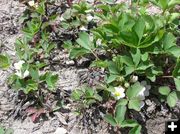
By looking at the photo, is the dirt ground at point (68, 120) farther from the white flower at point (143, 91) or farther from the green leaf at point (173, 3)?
the green leaf at point (173, 3)

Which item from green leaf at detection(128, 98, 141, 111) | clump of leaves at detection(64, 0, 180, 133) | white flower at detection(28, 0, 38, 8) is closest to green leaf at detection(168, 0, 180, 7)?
clump of leaves at detection(64, 0, 180, 133)

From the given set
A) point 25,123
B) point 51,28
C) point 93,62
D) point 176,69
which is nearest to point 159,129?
point 176,69

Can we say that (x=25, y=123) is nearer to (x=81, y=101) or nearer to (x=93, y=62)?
(x=81, y=101)

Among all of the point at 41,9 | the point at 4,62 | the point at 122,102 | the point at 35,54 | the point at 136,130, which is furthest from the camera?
the point at 41,9

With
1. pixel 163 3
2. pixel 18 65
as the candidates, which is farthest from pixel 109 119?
pixel 163 3

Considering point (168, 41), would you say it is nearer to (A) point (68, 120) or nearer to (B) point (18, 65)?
(A) point (68, 120)

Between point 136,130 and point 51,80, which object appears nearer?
point 136,130

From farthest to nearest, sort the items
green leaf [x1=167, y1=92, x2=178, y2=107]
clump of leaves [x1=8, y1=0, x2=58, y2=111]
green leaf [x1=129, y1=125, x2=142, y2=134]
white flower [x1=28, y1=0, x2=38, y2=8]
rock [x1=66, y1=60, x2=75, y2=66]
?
white flower [x1=28, y1=0, x2=38, y2=8], rock [x1=66, y1=60, x2=75, y2=66], clump of leaves [x1=8, y1=0, x2=58, y2=111], green leaf [x1=167, y1=92, x2=178, y2=107], green leaf [x1=129, y1=125, x2=142, y2=134]

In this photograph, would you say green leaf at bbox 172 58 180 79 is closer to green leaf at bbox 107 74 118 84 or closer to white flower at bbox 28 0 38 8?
green leaf at bbox 107 74 118 84
